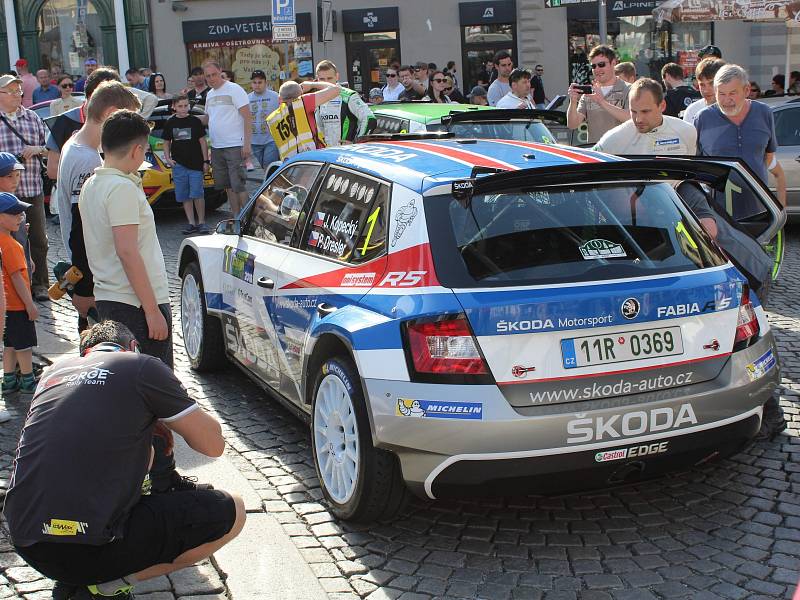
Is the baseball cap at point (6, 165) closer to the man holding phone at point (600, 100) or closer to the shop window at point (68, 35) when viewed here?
the man holding phone at point (600, 100)

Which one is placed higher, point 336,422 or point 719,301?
point 719,301

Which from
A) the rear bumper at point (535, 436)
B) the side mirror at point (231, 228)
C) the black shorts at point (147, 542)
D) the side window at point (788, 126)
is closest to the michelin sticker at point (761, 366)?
the rear bumper at point (535, 436)

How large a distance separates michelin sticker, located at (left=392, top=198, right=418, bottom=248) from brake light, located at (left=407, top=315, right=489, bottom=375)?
519 millimetres

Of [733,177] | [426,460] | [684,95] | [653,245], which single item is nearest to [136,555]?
[426,460]

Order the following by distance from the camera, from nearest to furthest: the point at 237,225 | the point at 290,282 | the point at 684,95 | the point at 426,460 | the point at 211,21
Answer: the point at 426,460
the point at 290,282
the point at 237,225
the point at 684,95
the point at 211,21

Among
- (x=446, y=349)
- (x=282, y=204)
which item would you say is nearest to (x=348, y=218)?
(x=282, y=204)

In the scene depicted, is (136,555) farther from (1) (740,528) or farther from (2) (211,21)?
(2) (211,21)

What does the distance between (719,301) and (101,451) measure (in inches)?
101

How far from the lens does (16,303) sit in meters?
6.36

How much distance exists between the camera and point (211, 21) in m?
27.9

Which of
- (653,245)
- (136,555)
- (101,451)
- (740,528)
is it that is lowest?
(740,528)

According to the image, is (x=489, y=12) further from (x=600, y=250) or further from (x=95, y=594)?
(x=95, y=594)

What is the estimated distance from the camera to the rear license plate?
4102 mm

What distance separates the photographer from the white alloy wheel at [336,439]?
4406 millimetres
